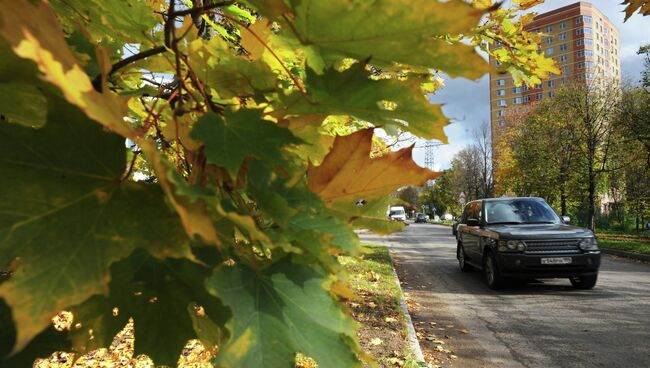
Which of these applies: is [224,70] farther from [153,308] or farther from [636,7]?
[636,7]

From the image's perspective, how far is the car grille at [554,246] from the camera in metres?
7.25

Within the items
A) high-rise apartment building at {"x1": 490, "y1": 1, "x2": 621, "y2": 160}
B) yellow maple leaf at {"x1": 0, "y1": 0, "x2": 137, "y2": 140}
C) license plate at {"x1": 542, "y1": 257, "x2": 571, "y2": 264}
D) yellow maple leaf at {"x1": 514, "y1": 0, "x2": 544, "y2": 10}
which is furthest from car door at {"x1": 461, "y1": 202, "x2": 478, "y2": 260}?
high-rise apartment building at {"x1": 490, "y1": 1, "x2": 621, "y2": 160}

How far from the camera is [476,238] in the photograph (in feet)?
29.0

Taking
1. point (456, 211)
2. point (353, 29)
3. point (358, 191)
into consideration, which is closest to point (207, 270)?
point (358, 191)

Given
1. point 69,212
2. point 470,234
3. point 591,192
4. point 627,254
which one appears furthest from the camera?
point 591,192

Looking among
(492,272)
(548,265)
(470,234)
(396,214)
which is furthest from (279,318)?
(396,214)

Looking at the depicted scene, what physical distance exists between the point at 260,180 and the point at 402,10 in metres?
0.26

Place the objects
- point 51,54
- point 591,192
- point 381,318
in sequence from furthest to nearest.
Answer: point 591,192, point 381,318, point 51,54

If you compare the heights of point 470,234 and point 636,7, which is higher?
point 636,7

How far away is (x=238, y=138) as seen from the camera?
551 mm

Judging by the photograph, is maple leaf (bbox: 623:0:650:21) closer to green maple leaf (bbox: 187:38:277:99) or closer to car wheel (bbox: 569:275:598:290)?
green maple leaf (bbox: 187:38:277:99)

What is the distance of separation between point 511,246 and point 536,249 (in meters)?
0.38

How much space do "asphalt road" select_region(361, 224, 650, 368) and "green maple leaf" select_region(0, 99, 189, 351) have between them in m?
4.46

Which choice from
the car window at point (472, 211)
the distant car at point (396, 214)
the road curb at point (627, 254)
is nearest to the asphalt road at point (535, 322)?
the car window at point (472, 211)
